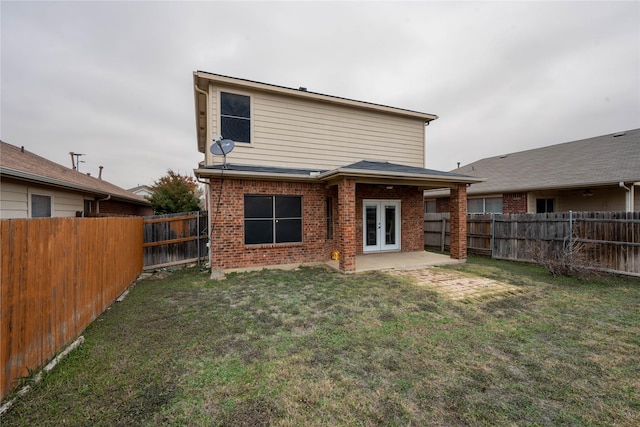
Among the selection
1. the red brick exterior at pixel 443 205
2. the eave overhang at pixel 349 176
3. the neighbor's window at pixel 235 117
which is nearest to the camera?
the eave overhang at pixel 349 176

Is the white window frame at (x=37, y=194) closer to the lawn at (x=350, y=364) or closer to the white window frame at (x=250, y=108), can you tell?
the lawn at (x=350, y=364)

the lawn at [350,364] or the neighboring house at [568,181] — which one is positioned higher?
the neighboring house at [568,181]

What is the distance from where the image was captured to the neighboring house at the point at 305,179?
24.6 feet

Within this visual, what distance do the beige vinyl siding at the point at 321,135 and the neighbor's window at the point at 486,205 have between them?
4651 millimetres

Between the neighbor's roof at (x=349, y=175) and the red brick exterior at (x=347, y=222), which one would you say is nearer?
the neighbor's roof at (x=349, y=175)

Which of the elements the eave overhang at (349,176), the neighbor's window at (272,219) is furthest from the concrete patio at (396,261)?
the eave overhang at (349,176)

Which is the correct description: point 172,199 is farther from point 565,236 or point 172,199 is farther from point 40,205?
point 565,236

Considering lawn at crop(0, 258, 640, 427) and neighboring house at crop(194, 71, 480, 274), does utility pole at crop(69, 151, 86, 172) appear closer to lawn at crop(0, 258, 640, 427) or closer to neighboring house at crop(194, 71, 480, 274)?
neighboring house at crop(194, 71, 480, 274)

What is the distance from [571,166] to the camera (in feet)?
37.8

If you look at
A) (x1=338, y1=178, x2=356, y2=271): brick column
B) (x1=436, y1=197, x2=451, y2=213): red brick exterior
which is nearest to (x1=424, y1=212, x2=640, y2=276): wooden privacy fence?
(x1=436, y1=197, x2=451, y2=213): red brick exterior

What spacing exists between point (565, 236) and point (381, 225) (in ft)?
18.1

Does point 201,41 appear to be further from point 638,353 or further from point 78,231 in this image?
point 638,353

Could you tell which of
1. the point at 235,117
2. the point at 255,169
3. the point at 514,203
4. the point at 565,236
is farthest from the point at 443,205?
the point at 235,117

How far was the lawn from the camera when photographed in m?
2.14
